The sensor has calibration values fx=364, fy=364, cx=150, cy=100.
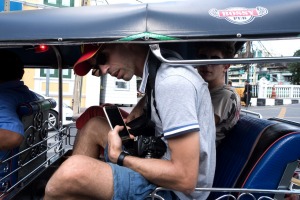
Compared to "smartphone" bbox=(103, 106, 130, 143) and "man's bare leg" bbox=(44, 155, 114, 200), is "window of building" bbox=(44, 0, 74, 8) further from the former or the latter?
"man's bare leg" bbox=(44, 155, 114, 200)

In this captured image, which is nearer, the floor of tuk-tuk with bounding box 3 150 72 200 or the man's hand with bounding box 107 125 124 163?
the man's hand with bounding box 107 125 124 163


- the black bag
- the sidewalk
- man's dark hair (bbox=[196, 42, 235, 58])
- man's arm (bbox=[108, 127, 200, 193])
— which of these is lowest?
the sidewalk

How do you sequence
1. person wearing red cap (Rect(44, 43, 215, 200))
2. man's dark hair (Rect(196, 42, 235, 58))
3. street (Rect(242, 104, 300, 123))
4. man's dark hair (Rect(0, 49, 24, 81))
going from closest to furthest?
person wearing red cap (Rect(44, 43, 215, 200)), man's dark hair (Rect(196, 42, 235, 58)), man's dark hair (Rect(0, 49, 24, 81)), street (Rect(242, 104, 300, 123))

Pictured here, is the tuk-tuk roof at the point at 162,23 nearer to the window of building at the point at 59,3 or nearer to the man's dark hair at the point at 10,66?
the man's dark hair at the point at 10,66

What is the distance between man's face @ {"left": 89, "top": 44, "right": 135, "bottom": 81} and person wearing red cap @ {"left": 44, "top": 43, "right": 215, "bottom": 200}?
0.17 feet

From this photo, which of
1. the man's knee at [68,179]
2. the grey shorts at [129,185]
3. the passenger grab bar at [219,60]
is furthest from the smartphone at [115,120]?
the passenger grab bar at [219,60]

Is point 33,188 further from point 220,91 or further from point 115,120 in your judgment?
point 220,91

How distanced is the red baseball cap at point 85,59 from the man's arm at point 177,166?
644 millimetres

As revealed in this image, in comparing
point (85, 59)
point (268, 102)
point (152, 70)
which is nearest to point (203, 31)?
point (152, 70)

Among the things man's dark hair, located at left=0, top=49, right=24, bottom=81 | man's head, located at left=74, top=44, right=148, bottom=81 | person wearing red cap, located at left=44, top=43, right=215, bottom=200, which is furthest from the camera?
man's dark hair, located at left=0, top=49, right=24, bottom=81

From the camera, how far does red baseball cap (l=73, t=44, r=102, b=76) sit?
2059mm

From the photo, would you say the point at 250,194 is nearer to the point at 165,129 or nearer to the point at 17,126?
the point at 165,129

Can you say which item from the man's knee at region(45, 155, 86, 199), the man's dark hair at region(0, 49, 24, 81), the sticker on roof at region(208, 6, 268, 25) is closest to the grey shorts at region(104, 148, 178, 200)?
the man's knee at region(45, 155, 86, 199)

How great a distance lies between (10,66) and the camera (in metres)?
→ 2.76
